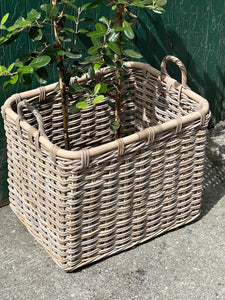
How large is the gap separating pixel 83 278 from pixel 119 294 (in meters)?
0.16

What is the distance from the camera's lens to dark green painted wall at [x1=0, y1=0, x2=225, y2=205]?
2.62 metres

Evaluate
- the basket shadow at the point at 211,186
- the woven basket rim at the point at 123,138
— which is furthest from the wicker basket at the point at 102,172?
the basket shadow at the point at 211,186

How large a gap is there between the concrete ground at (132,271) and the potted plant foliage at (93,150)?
0.20 ft

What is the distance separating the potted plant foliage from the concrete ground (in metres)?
0.06

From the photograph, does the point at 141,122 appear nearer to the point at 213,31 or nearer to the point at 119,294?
the point at 213,31

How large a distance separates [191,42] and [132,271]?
1.26 meters

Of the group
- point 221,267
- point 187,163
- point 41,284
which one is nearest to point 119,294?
point 41,284

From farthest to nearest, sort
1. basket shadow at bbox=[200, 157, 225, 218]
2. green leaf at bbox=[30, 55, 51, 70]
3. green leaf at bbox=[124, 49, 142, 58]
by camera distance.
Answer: basket shadow at bbox=[200, 157, 225, 218]
green leaf at bbox=[124, 49, 142, 58]
green leaf at bbox=[30, 55, 51, 70]

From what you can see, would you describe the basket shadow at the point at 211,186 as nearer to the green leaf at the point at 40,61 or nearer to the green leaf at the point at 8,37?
the green leaf at the point at 40,61

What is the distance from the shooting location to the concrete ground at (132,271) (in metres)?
2.11

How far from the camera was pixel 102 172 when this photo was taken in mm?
1986

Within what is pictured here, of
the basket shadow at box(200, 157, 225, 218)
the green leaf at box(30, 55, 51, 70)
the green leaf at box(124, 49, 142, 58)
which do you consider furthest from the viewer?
the basket shadow at box(200, 157, 225, 218)

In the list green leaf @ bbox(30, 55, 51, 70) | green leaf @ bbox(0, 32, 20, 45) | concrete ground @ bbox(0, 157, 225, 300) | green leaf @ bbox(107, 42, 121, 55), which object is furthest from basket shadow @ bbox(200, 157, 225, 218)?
green leaf @ bbox(0, 32, 20, 45)

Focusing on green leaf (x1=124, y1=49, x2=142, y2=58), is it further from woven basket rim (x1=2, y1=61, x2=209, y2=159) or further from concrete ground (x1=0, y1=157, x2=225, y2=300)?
concrete ground (x1=0, y1=157, x2=225, y2=300)
